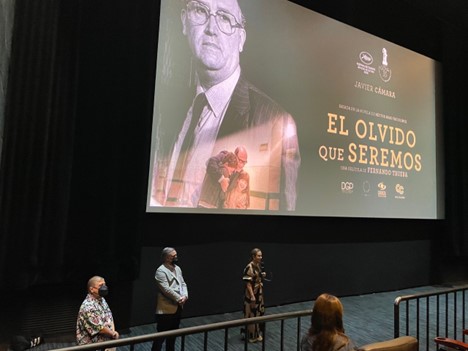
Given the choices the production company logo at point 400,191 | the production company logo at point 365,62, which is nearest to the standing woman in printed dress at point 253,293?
the production company logo at point 400,191

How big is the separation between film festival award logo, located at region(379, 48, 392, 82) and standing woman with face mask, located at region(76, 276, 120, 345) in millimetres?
5836

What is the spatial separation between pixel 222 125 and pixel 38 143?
85.5 inches

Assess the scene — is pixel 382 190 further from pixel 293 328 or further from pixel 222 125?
pixel 222 125

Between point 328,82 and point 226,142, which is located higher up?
point 328,82

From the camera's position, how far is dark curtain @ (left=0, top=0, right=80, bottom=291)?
365 centimetres

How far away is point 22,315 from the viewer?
395cm

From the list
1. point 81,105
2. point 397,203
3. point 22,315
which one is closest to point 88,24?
point 81,105

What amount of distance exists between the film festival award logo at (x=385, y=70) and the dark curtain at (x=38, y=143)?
4.96 metres

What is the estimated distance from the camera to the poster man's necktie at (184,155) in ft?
15.2

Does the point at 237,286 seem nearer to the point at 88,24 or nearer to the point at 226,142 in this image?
the point at 226,142

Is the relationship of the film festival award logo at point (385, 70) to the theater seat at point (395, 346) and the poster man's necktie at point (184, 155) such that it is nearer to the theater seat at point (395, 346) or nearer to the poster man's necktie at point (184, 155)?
the poster man's necktie at point (184, 155)

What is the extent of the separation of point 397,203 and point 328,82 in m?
2.46

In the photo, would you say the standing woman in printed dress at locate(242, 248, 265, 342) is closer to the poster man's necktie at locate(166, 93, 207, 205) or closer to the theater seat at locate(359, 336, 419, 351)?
the poster man's necktie at locate(166, 93, 207, 205)

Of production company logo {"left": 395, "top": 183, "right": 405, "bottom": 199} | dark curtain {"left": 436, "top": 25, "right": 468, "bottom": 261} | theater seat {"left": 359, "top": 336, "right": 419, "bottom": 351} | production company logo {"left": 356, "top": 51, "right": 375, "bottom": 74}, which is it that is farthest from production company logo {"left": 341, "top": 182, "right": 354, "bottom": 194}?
theater seat {"left": 359, "top": 336, "right": 419, "bottom": 351}
